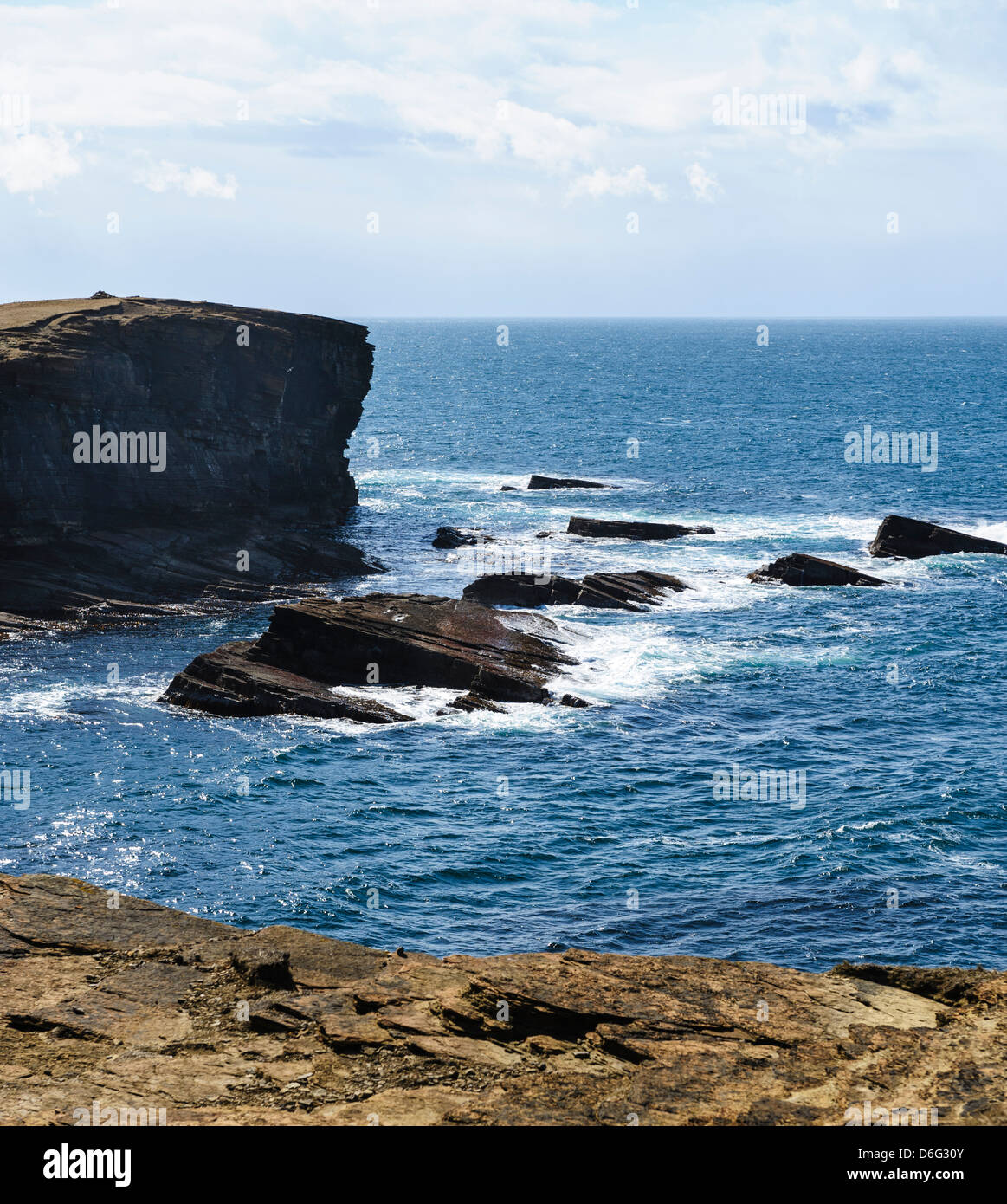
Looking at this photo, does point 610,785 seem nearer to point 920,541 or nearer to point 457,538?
point 457,538

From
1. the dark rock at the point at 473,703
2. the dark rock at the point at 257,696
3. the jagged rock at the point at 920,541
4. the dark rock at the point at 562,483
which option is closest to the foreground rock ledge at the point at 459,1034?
the dark rock at the point at 257,696

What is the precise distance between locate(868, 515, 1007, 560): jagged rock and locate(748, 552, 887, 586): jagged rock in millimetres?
6700

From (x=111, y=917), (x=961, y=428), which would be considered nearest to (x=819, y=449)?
(x=961, y=428)

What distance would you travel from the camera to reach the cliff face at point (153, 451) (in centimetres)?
6122

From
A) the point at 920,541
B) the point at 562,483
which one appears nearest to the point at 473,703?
the point at 920,541

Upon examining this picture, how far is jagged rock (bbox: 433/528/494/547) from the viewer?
253 feet

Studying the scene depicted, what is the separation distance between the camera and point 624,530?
7950 centimetres

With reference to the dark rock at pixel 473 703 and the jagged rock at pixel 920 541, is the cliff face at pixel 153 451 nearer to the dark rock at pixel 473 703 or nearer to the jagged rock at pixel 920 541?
the dark rock at pixel 473 703

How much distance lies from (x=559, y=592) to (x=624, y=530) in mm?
17542

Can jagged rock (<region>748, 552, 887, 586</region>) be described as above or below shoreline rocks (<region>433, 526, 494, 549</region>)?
below

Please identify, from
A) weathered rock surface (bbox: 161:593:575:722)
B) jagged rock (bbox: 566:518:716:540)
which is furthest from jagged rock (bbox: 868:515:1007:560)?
weathered rock surface (bbox: 161:593:575:722)

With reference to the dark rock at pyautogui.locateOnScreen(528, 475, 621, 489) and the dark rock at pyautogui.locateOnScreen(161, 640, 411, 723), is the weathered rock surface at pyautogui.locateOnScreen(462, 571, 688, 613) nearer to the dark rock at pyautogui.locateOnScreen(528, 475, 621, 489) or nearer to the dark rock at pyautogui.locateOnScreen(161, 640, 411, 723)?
Answer: the dark rock at pyautogui.locateOnScreen(161, 640, 411, 723)

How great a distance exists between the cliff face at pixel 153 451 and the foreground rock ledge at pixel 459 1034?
43.3 m
